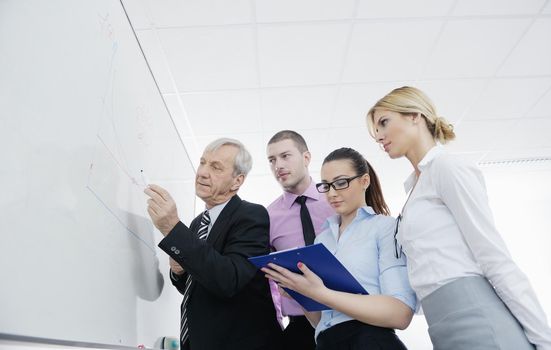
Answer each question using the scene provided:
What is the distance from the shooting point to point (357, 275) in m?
1.09

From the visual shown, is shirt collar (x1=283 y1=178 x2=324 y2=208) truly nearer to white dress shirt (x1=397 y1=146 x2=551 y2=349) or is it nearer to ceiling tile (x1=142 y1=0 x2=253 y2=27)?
white dress shirt (x1=397 y1=146 x2=551 y2=349)

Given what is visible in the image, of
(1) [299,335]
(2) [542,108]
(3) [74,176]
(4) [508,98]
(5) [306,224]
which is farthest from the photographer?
(2) [542,108]

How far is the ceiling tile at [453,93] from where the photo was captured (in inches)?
114

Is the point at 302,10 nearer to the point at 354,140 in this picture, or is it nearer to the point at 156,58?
the point at 156,58

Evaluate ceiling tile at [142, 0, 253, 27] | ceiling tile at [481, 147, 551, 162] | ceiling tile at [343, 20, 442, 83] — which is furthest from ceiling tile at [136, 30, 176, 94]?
ceiling tile at [481, 147, 551, 162]

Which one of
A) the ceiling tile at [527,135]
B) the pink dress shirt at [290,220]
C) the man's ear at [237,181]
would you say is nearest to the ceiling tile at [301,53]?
the pink dress shirt at [290,220]

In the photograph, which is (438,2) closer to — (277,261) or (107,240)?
(277,261)

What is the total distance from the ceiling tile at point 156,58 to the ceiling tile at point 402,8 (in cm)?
129

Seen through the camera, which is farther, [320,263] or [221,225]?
[221,225]

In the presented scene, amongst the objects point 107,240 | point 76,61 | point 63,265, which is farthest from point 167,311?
point 76,61

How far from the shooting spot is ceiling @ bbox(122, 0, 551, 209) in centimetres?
226

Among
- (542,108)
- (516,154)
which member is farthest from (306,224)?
(516,154)

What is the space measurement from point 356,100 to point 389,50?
1.78 feet

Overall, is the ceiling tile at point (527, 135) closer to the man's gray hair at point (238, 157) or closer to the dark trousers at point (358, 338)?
the man's gray hair at point (238, 157)
